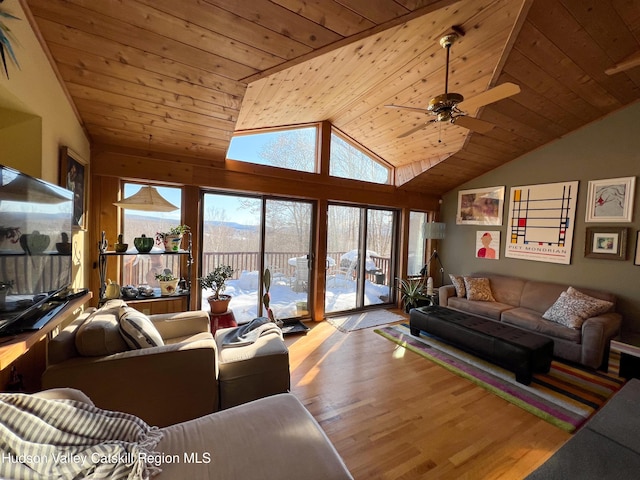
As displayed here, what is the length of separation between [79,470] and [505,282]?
16.5ft

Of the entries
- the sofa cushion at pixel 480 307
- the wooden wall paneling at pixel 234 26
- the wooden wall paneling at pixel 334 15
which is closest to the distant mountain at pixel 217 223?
the wooden wall paneling at pixel 234 26

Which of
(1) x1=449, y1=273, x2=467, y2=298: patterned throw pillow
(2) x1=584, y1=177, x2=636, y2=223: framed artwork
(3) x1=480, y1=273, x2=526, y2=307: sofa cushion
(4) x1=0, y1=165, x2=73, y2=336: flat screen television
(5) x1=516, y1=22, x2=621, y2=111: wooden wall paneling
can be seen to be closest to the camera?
(4) x1=0, y1=165, x2=73, y2=336: flat screen television

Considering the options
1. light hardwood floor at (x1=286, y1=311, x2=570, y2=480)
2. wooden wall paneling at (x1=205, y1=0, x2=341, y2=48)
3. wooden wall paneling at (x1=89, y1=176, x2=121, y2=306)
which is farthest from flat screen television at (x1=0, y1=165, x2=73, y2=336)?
light hardwood floor at (x1=286, y1=311, x2=570, y2=480)

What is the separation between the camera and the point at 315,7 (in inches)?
64.7

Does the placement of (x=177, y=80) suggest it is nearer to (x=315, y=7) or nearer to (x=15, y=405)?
(x=315, y=7)

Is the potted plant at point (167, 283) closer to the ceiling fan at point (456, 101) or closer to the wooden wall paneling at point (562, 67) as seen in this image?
the ceiling fan at point (456, 101)

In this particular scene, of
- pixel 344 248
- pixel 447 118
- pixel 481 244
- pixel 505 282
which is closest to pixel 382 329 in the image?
pixel 344 248

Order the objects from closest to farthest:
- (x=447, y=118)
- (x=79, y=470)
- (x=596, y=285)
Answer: (x=79, y=470), (x=447, y=118), (x=596, y=285)

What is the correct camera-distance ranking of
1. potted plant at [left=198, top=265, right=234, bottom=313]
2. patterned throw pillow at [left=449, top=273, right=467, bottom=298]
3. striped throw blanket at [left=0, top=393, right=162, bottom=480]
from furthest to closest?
1. patterned throw pillow at [left=449, top=273, right=467, bottom=298]
2. potted plant at [left=198, top=265, right=234, bottom=313]
3. striped throw blanket at [left=0, top=393, right=162, bottom=480]

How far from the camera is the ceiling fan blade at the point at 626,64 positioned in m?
2.46

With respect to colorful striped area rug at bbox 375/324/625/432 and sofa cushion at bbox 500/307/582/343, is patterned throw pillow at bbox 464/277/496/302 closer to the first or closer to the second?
sofa cushion at bbox 500/307/582/343

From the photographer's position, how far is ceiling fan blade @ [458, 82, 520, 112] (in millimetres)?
1967

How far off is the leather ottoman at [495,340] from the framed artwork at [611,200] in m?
2.05

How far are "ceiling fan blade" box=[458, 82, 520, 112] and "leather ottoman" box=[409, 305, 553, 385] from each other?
7.21ft
